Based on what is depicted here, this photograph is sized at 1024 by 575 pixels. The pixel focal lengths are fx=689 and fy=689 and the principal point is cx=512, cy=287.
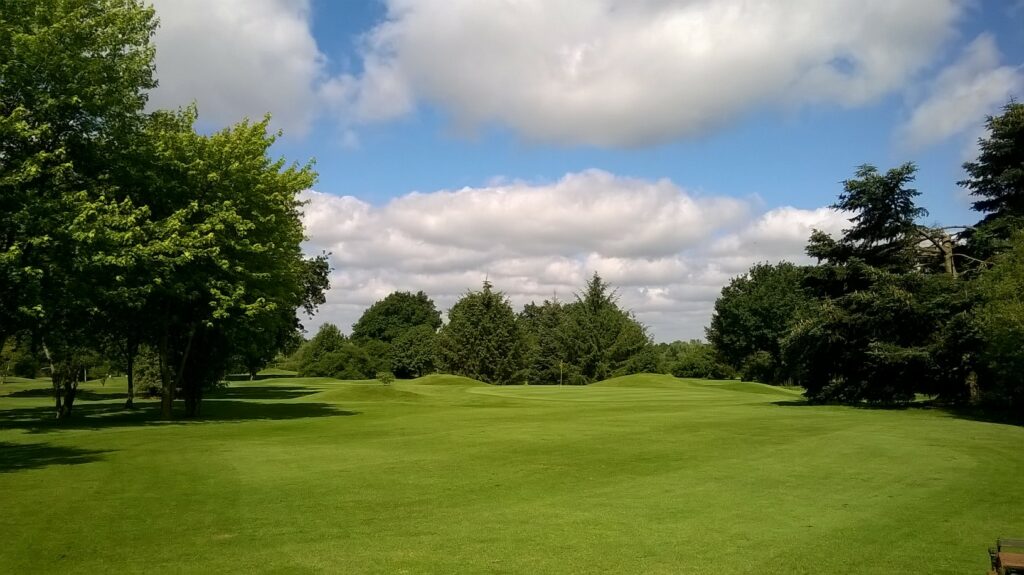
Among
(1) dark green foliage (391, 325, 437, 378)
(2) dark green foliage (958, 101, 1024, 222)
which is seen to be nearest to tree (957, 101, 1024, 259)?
(2) dark green foliage (958, 101, 1024, 222)

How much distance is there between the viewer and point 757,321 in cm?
9688

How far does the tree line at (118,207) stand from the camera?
25.3 m

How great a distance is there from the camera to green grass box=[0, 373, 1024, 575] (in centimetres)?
903

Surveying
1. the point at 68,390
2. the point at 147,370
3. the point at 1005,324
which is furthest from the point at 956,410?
the point at 147,370

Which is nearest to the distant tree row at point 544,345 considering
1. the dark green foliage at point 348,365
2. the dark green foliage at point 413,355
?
the dark green foliage at point 413,355

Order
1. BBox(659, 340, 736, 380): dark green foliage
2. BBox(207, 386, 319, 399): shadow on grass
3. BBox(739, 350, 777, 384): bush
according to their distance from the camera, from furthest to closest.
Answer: BBox(659, 340, 736, 380): dark green foliage
BBox(739, 350, 777, 384): bush
BBox(207, 386, 319, 399): shadow on grass

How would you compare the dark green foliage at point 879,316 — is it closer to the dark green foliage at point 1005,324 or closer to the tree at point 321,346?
the dark green foliage at point 1005,324

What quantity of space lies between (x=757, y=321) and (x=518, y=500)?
298ft

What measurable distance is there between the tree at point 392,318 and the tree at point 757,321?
63.4 metres

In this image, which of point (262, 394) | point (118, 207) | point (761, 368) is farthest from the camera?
point (761, 368)

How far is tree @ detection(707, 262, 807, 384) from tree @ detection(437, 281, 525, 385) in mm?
30267

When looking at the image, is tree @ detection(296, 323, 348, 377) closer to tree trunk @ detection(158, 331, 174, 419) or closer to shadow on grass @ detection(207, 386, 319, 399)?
shadow on grass @ detection(207, 386, 319, 399)

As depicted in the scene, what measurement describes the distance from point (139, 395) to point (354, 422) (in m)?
40.0

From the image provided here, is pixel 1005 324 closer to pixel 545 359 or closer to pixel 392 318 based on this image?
pixel 545 359
